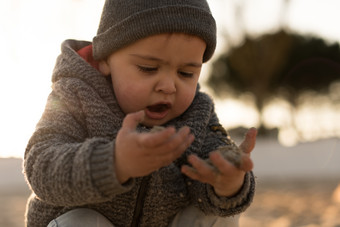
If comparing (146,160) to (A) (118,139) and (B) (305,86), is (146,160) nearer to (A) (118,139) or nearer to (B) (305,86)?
(A) (118,139)

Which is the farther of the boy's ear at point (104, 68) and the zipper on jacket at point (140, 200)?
the boy's ear at point (104, 68)

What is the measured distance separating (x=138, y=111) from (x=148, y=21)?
36 cm

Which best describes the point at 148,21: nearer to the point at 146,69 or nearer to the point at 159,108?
the point at 146,69

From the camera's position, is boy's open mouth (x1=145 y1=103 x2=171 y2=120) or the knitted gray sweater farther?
boy's open mouth (x1=145 y1=103 x2=171 y2=120)

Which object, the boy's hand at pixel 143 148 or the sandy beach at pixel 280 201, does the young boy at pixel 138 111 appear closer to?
the boy's hand at pixel 143 148

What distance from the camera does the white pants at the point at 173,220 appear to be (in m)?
1.68

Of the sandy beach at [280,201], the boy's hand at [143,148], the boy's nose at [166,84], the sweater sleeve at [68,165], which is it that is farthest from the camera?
the sandy beach at [280,201]

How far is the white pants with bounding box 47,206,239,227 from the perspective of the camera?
168 cm

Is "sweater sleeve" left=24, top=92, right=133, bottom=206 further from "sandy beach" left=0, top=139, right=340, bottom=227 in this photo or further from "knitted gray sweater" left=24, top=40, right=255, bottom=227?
"sandy beach" left=0, top=139, right=340, bottom=227

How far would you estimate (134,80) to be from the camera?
72.1 inches

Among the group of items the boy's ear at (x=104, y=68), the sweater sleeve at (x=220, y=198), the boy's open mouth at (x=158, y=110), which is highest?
the boy's ear at (x=104, y=68)

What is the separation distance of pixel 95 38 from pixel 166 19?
0.37 m

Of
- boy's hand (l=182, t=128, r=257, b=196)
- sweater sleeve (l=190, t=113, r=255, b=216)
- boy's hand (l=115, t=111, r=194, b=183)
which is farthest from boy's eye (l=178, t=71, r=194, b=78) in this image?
boy's hand (l=115, t=111, r=194, b=183)

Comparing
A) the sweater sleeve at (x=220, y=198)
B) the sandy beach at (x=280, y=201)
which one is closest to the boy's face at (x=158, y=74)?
the sweater sleeve at (x=220, y=198)
